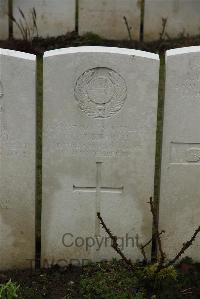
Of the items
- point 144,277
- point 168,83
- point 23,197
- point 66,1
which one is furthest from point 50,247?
point 66,1

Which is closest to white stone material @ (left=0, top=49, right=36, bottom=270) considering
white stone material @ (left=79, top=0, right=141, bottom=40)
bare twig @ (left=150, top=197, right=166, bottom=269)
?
bare twig @ (left=150, top=197, right=166, bottom=269)

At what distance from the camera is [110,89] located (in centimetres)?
443

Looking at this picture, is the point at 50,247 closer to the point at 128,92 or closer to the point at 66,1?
the point at 128,92

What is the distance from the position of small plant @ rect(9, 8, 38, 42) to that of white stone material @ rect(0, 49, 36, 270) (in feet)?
16.2

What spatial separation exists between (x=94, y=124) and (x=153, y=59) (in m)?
0.61

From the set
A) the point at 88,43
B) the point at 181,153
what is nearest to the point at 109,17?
the point at 88,43

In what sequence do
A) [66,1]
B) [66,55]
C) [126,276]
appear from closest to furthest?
1. [66,55]
2. [126,276]
3. [66,1]

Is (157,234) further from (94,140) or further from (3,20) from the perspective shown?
(3,20)

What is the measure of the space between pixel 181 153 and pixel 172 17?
17.4 feet

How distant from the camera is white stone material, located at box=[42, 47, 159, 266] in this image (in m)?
4.37

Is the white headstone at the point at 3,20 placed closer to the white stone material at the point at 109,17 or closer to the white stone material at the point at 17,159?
the white stone material at the point at 109,17

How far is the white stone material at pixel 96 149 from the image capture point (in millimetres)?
4371

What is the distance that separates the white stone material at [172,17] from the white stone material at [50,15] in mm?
1129

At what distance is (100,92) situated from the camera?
4434mm
